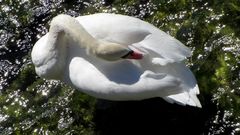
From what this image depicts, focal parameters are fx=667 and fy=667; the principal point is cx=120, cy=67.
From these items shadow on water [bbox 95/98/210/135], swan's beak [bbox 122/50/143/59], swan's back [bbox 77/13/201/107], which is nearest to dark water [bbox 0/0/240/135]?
shadow on water [bbox 95/98/210/135]

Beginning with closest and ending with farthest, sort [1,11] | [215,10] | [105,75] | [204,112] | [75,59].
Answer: [105,75], [75,59], [204,112], [215,10], [1,11]

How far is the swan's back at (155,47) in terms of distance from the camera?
4.61 m

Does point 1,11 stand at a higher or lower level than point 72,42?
lower

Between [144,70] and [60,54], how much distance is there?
71cm

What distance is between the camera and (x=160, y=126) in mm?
5176

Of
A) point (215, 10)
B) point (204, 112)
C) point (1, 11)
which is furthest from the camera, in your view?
point (1, 11)

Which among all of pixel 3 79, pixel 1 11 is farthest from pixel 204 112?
pixel 1 11

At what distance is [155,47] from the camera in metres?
4.65

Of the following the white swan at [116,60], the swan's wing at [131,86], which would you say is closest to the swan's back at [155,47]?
the white swan at [116,60]

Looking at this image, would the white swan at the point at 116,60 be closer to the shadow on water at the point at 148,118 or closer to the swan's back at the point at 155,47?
the swan's back at the point at 155,47

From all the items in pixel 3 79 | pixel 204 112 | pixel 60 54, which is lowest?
pixel 3 79

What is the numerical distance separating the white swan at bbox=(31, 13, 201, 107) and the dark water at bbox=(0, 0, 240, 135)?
50 cm

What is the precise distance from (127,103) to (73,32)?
0.82 metres

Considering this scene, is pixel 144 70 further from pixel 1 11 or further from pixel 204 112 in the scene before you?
pixel 1 11
